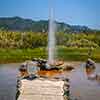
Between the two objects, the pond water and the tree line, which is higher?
the tree line

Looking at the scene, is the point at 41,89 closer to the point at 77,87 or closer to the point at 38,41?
the point at 77,87

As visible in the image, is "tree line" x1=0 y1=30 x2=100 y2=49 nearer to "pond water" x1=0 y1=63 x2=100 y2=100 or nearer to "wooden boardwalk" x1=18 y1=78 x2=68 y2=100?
"pond water" x1=0 y1=63 x2=100 y2=100

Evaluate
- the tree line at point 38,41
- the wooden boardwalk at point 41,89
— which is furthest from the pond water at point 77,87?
the tree line at point 38,41

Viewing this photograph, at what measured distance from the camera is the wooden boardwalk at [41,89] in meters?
14.5

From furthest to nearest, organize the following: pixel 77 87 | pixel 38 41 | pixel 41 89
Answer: pixel 38 41, pixel 77 87, pixel 41 89

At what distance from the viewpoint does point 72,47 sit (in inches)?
2270

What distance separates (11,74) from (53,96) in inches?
542

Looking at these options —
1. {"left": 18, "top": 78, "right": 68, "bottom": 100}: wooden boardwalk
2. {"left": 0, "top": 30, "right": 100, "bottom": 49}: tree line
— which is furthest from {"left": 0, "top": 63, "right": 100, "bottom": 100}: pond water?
{"left": 0, "top": 30, "right": 100, "bottom": 49}: tree line

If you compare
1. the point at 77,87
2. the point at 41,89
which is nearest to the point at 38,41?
the point at 77,87

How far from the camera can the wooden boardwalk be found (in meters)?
14.5

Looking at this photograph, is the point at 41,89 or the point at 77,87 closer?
the point at 41,89

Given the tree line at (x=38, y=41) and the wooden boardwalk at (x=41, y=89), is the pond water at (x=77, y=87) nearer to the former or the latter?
the wooden boardwalk at (x=41, y=89)

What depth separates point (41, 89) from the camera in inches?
581

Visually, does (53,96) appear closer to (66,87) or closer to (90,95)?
(66,87)
